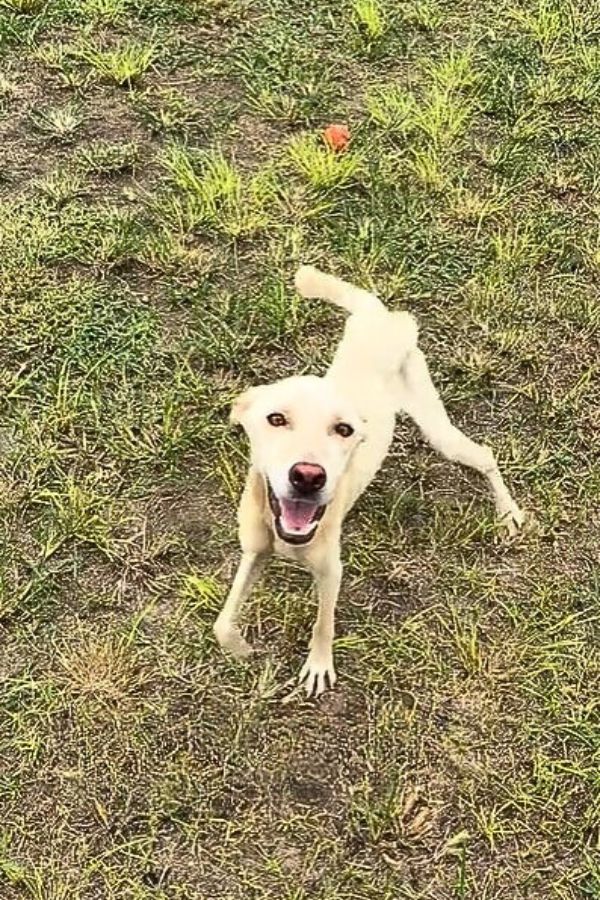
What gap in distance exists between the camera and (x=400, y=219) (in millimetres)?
4590

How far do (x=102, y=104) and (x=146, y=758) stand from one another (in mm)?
2750

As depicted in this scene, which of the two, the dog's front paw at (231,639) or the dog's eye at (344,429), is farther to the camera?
the dog's front paw at (231,639)

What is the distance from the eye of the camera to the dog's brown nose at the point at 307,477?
2666 millimetres

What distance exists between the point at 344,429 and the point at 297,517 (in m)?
0.21

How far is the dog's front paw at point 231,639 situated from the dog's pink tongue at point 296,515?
0.58 meters

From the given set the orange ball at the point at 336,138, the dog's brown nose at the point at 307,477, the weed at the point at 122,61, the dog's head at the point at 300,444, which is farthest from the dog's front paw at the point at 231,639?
the weed at the point at 122,61

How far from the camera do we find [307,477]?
8.75ft

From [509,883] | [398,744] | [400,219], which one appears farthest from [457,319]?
[509,883]

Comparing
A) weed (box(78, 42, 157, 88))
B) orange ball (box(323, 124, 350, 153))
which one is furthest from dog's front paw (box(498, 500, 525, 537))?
weed (box(78, 42, 157, 88))

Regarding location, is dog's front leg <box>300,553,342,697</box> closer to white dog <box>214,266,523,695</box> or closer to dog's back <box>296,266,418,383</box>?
white dog <box>214,266,523,695</box>

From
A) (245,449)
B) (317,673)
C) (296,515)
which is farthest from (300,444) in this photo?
(245,449)

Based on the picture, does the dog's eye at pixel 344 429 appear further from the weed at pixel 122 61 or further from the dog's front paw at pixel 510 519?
the weed at pixel 122 61

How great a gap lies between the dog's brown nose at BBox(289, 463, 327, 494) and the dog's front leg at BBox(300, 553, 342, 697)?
407mm

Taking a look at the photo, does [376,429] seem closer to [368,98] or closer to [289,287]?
[289,287]
